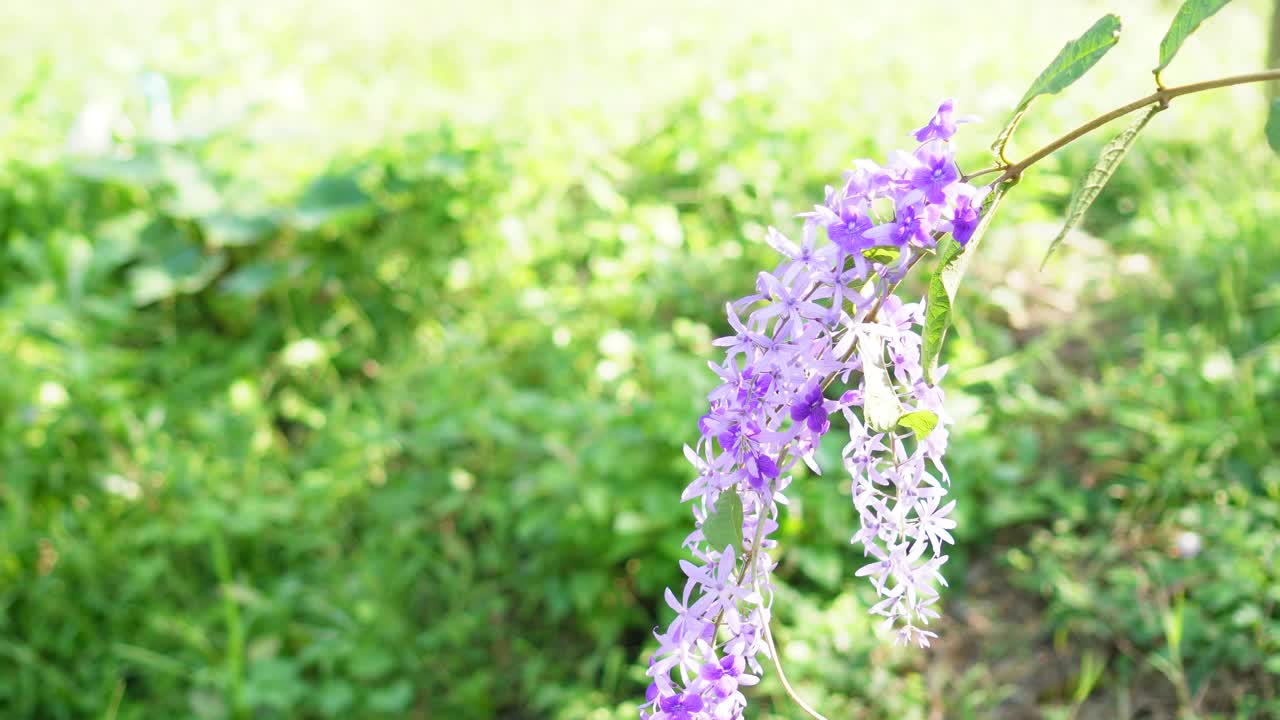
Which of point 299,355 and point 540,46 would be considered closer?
point 299,355

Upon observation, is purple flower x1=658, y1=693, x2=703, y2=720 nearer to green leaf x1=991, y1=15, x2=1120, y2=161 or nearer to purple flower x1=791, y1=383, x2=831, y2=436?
purple flower x1=791, y1=383, x2=831, y2=436

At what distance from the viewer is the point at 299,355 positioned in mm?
3186

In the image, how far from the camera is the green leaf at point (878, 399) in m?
0.84

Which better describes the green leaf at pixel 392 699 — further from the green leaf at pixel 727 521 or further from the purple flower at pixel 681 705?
the green leaf at pixel 727 521

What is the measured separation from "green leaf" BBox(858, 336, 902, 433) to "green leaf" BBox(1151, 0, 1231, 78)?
0.33 meters

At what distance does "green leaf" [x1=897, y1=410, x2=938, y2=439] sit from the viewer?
840 millimetres

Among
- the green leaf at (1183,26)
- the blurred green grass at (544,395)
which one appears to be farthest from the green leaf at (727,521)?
the blurred green grass at (544,395)

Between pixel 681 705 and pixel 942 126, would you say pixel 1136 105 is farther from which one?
pixel 681 705

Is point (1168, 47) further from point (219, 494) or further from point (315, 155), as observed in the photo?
point (315, 155)

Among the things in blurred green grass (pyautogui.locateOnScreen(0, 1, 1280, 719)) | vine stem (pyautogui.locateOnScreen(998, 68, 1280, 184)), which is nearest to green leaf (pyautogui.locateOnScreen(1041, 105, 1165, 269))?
vine stem (pyautogui.locateOnScreen(998, 68, 1280, 184))

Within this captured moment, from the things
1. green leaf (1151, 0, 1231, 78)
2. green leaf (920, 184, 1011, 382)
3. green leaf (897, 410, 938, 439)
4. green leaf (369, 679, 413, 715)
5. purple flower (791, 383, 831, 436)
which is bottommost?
green leaf (369, 679, 413, 715)

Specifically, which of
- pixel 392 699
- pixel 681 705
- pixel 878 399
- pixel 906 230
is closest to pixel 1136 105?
pixel 906 230

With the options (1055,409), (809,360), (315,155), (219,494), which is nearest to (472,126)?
(315,155)

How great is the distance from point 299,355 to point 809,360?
2.54 m
